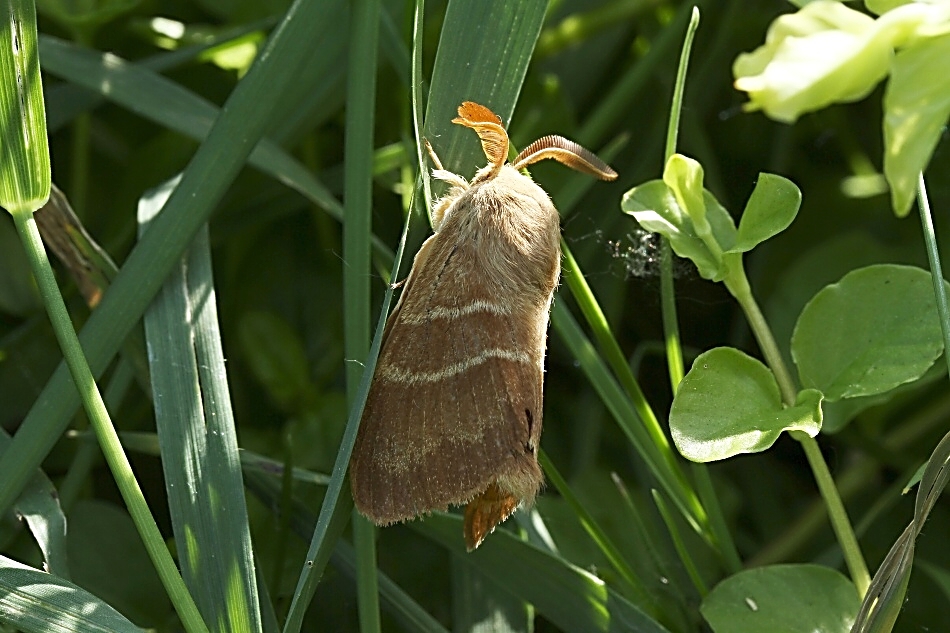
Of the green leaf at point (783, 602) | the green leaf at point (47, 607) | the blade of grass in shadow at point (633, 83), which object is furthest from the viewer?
the blade of grass in shadow at point (633, 83)

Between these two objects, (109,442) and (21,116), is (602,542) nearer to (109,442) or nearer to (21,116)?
(109,442)

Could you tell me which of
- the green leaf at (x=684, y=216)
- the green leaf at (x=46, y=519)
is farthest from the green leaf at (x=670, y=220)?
the green leaf at (x=46, y=519)

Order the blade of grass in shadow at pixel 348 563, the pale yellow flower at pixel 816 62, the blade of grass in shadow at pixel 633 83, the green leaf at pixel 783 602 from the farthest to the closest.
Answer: the blade of grass in shadow at pixel 633 83 < the blade of grass in shadow at pixel 348 563 < the green leaf at pixel 783 602 < the pale yellow flower at pixel 816 62

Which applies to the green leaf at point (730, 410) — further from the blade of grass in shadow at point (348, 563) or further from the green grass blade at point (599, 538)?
the blade of grass in shadow at point (348, 563)

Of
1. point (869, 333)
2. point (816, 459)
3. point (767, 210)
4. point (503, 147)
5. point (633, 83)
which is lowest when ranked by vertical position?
point (816, 459)

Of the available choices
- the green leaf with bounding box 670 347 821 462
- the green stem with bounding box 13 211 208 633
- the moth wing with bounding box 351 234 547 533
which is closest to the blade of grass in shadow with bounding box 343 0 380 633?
the moth wing with bounding box 351 234 547 533

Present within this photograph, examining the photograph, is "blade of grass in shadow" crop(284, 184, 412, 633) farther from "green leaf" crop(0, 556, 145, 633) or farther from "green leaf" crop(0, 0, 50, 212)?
"green leaf" crop(0, 0, 50, 212)

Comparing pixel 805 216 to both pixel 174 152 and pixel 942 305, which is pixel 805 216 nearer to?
pixel 942 305

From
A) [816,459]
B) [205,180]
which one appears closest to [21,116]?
[205,180]
